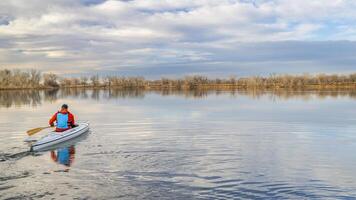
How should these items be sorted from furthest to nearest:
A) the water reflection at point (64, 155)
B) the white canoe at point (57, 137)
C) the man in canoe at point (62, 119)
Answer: the man in canoe at point (62, 119)
the white canoe at point (57, 137)
the water reflection at point (64, 155)

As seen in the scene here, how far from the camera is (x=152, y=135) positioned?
17703mm

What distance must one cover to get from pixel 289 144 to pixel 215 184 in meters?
6.78

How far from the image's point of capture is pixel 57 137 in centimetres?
1518

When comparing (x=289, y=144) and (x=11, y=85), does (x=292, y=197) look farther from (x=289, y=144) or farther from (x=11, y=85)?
(x=11, y=85)

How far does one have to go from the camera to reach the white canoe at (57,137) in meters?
13.9

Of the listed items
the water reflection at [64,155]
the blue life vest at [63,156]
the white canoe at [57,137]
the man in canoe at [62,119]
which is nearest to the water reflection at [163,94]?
the white canoe at [57,137]

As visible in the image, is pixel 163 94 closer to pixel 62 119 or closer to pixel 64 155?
pixel 62 119

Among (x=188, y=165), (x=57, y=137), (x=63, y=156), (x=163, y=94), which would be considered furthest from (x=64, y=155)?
(x=163, y=94)

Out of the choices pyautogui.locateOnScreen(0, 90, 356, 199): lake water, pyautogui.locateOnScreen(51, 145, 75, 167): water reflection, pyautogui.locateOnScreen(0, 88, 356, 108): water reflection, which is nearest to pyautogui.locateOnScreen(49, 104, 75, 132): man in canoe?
pyautogui.locateOnScreen(0, 90, 356, 199): lake water

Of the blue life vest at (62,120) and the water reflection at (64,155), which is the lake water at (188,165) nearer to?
the water reflection at (64,155)

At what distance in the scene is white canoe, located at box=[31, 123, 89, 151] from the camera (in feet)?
45.6

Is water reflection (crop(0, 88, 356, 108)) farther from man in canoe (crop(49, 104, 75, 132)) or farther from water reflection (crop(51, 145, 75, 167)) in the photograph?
water reflection (crop(51, 145, 75, 167))

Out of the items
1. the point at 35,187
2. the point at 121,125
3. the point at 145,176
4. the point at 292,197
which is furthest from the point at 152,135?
the point at 292,197

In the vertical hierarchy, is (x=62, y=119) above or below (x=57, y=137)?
above
